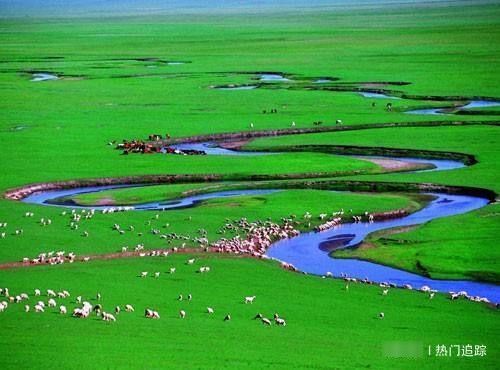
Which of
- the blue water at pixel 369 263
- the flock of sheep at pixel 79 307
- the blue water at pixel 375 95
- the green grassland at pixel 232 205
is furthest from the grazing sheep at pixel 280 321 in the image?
the blue water at pixel 375 95

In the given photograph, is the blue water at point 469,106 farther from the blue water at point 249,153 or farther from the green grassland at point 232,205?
the blue water at point 249,153

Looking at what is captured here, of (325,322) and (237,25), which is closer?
(325,322)

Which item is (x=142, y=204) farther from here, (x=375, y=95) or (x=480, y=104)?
(x=375, y=95)

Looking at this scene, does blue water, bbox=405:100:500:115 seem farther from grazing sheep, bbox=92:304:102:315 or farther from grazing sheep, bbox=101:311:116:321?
grazing sheep, bbox=101:311:116:321

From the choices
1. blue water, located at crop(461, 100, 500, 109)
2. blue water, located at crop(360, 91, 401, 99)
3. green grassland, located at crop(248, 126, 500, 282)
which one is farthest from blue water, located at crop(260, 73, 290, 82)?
green grassland, located at crop(248, 126, 500, 282)

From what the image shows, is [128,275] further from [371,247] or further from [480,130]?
[480,130]

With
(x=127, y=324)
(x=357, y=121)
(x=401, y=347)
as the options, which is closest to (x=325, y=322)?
(x=401, y=347)

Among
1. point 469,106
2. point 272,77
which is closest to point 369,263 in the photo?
point 469,106
